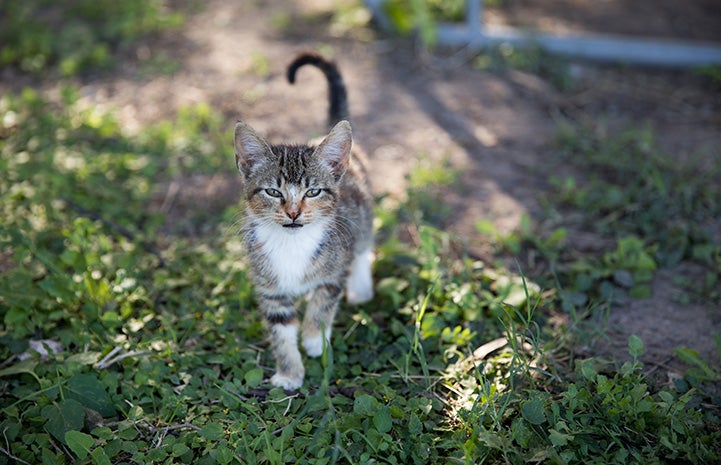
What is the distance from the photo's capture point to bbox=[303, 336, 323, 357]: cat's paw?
3371 mm

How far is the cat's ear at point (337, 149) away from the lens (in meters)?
3.12

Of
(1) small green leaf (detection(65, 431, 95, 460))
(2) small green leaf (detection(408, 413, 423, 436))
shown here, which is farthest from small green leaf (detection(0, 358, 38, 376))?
(2) small green leaf (detection(408, 413, 423, 436))

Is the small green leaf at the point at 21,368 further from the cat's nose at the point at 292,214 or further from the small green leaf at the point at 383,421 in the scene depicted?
the small green leaf at the point at 383,421

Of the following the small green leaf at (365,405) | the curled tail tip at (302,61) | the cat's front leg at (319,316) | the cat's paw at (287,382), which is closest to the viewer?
the small green leaf at (365,405)

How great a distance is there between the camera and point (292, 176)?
3.09 m

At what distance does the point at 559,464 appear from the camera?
8.30 feet

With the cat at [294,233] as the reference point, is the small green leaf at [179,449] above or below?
below

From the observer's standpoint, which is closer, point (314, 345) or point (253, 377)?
point (253, 377)

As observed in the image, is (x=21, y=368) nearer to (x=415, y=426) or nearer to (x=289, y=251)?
(x=289, y=251)

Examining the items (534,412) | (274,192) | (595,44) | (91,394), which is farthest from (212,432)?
(595,44)

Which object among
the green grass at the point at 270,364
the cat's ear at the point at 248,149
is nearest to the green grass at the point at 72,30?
the green grass at the point at 270,364

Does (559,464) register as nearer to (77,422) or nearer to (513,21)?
(77,422)

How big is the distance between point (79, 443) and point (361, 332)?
5.05ft

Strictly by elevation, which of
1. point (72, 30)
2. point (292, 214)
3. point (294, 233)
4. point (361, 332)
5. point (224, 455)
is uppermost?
point (292, 214)
